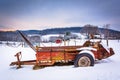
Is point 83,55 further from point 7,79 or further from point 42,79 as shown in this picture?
point 7,79

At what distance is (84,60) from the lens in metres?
8.17

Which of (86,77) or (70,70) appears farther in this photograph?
(70,70)

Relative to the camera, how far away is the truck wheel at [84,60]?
814cm

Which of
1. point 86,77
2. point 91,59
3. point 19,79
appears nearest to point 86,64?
point 91,59

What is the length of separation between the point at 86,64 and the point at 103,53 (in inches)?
38.6

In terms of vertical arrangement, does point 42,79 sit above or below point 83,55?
below

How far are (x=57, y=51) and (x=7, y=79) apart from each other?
227 centimetres

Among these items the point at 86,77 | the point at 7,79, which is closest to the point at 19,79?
the point at 7,79

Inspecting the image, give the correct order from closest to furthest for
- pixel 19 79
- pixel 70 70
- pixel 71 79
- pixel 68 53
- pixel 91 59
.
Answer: pixel 71 79 < pixel 19 79 < pixel 70 70 < pixel 91 59 < pixel 68 53

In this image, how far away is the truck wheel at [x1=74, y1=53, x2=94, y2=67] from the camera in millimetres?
8141

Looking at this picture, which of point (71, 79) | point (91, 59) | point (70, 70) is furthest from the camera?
point (91, 59)

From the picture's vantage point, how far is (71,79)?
6.53 m

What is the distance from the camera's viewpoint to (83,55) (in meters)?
8.19

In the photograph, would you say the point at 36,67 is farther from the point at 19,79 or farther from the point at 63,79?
the point at 63,79
